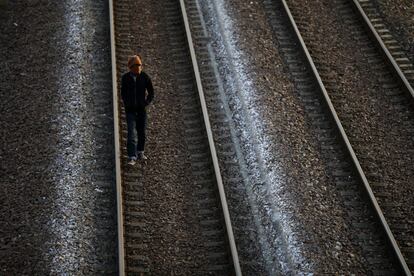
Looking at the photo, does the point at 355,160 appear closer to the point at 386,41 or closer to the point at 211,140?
the point at 211,140

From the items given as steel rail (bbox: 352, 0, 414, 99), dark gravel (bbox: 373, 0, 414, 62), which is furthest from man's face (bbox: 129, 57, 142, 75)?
dark gravel (bbox: 373, 0, 414, 62)

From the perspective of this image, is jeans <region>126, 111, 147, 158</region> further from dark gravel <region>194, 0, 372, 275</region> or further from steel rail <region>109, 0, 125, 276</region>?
dark gravel <region>194, 0, 372, 275</region>

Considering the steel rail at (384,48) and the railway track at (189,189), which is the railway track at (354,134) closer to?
the steel rail at (384,48)

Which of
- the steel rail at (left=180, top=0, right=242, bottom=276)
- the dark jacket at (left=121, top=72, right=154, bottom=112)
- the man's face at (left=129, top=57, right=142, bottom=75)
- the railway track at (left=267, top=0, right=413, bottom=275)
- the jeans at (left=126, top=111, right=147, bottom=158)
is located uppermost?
the man's face at (left=129, top=57, right=142, bottom=75)

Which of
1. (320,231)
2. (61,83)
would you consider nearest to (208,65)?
(61,83)

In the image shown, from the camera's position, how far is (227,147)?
11492 millimetres

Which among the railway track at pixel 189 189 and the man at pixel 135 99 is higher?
the man at pixel 135 99

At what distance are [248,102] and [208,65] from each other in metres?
1.49

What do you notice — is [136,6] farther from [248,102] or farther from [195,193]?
[195,193]

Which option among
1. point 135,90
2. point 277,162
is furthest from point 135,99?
point 277,162

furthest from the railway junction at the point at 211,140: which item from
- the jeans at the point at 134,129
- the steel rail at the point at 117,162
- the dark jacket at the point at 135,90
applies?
the dark jacket at the point at 135,90

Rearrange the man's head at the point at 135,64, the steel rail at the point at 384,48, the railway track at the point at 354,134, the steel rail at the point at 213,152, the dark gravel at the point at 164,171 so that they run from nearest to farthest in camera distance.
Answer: the steel rail at the point at 213,152, the dark gravel at the point at 164,171, the railway track at the point at 354,134, the man's head at the point at 135,64, the steel rail at the point at 384,48

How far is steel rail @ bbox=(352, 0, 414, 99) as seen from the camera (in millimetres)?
12812

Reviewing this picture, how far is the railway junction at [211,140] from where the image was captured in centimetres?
964
